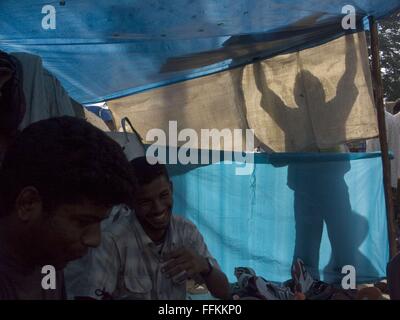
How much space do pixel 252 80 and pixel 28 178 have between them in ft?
4.94

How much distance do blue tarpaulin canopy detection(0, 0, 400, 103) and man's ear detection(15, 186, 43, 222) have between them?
0.91 m

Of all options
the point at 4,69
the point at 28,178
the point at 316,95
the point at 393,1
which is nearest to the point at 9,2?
the point at 4,69

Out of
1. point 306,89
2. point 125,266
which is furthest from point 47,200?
point 306,89

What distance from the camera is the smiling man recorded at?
2.49m

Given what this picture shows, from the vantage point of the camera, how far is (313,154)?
10.00ft

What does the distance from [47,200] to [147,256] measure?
0.61m

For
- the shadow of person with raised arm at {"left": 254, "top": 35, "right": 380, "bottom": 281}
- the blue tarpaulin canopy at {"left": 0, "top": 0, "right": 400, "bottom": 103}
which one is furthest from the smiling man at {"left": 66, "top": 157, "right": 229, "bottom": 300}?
the blue tarpaulin canopy at {"left": 0, "top": 0, "right": 400, "bottom": 103}

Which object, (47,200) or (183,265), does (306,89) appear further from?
(47,200)

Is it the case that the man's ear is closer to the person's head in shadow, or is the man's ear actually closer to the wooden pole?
the person's head in shadow

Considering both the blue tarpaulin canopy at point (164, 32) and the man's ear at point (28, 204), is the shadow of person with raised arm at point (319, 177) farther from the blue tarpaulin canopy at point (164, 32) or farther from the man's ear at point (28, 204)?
the man's ear at point (28, 204)

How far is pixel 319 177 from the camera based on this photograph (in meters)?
3.04

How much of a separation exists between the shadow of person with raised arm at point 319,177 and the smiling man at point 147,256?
0.57m

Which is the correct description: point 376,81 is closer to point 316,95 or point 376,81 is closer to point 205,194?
point 316,95

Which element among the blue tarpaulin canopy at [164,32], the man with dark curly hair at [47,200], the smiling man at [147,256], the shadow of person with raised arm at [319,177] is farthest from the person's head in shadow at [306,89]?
the man with dark curly hair at [47,200]
